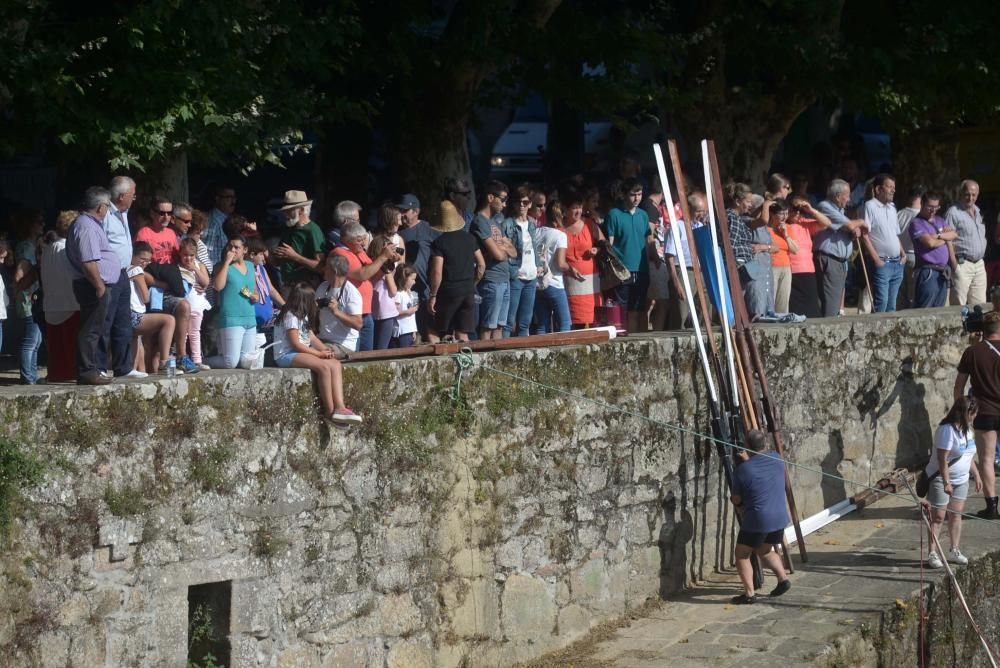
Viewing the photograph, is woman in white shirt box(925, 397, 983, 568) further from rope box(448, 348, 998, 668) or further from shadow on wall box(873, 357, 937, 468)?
shadow on wall box(873, 357, 937, 468)

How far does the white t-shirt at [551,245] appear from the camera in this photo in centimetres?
1118

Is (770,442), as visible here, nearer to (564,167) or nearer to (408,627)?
(408,627)

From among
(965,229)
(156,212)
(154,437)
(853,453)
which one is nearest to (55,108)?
(156,212)

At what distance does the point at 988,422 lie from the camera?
1210 cm

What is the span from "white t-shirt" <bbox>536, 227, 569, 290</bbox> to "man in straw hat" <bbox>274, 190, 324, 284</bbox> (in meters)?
1.61

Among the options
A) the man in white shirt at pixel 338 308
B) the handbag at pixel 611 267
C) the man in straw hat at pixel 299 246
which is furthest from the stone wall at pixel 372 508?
the man in straw hat at pixel 299 246

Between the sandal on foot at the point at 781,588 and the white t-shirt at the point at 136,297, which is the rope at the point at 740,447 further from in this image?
the white t-shirt at the point at 136,297

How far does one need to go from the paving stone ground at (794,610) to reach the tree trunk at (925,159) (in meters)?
7.06

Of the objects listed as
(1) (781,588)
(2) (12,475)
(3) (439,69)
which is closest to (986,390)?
(1) (781,588)

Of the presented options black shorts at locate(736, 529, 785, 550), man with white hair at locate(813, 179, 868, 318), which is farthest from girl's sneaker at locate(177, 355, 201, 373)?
man with white hair at locate(813, 179, 868, 318)

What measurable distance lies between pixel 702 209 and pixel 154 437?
5.58 metres

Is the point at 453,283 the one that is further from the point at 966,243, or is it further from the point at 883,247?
the point at 966,243

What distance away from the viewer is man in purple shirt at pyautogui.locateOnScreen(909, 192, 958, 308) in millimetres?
13961

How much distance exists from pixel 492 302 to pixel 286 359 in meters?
3.00
